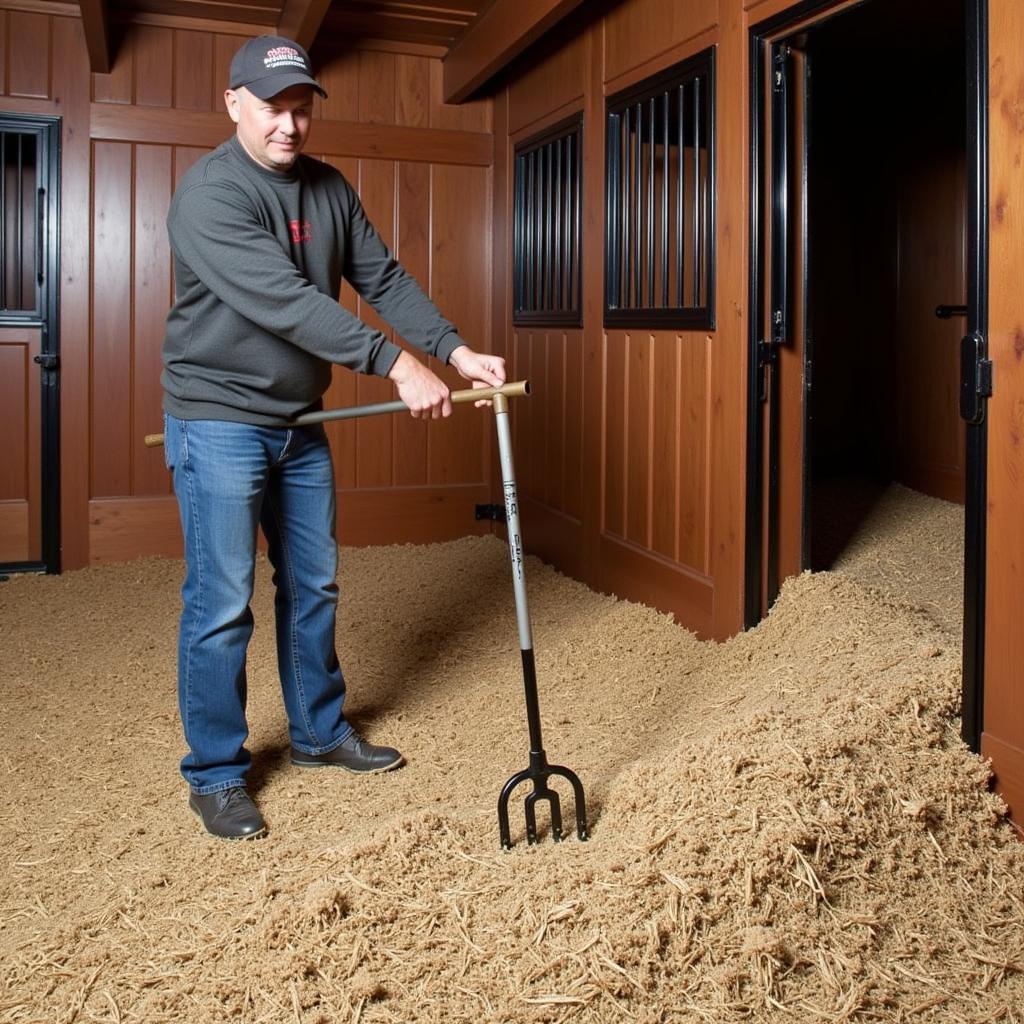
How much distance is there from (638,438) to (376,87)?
2.30 meters

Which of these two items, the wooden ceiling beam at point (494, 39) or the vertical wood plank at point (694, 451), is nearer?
the vertical wood plank at point (694, 451)

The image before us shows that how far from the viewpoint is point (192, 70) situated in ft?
16.5

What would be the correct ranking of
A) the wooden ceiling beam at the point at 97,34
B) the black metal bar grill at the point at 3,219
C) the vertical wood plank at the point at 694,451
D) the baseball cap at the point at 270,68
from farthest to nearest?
the black metal bar grill at the point at 3,219 → the wooden ceiling beam at the point at 97,34 → the vertical wood plank at the point at 694,451 → the baseball cap at the point at 270,68

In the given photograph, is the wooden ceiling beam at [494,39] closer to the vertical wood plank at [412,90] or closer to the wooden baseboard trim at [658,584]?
the vertical wood plank at [412,90]

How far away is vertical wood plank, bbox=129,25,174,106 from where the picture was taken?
16.3ft

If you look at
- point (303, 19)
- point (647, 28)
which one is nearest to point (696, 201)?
point (647, 28)

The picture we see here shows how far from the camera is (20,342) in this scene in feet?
16.3

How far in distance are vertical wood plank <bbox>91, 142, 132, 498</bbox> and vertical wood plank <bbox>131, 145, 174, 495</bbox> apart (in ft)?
0.11

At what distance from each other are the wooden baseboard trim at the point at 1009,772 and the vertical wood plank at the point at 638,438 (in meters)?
1.82

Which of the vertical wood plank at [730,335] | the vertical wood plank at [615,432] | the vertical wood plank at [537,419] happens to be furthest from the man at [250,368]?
the vertical wood plank at [537,419]

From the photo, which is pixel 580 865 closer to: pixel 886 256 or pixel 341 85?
pixel 341 85

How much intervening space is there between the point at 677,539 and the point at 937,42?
2522mm

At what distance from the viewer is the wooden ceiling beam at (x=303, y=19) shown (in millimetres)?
4277

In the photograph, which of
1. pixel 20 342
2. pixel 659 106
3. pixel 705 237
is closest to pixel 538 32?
pixel 659 106
